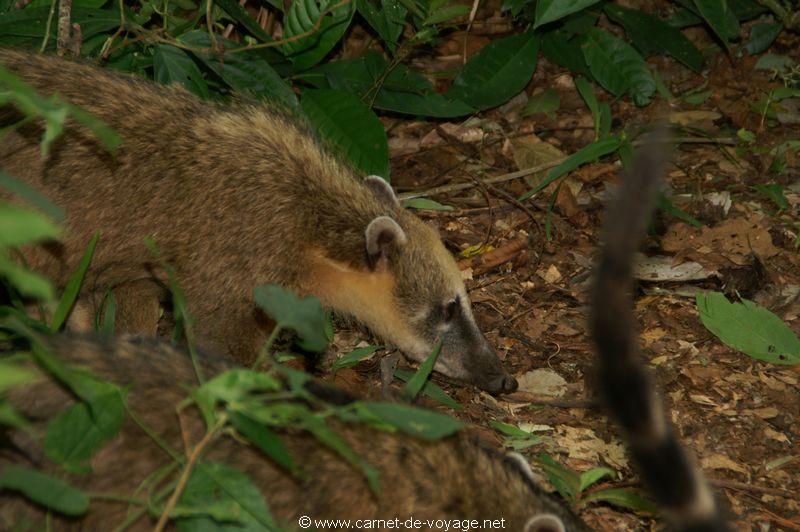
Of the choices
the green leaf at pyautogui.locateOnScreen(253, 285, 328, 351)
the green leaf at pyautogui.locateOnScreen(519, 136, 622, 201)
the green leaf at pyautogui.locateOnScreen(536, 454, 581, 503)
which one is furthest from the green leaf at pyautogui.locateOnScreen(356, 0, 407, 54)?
the green leaf at pyautogui.locateOnScreen(253, 285, 328, 351)

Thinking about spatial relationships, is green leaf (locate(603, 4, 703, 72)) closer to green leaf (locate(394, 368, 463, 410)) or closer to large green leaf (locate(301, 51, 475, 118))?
large green leaf (locate(301, 51, 475, 118))

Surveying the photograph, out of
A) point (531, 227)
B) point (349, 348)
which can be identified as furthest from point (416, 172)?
point (349, 348)

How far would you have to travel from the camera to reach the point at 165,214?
17.1 ft

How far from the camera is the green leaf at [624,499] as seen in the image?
4488 mm

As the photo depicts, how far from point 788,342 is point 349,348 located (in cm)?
249

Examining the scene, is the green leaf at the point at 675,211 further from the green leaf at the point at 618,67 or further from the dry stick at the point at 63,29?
the dry stick at the point at 63,29

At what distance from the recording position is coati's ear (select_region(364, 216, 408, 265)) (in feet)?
17.3

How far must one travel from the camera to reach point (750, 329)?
18.7ft

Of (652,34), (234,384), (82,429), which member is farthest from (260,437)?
(652,34)

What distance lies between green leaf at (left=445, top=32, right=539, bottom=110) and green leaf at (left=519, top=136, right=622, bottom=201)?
0.75 metres

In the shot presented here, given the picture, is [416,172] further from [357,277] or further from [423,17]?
[357,277]

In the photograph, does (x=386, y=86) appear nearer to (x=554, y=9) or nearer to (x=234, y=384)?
(x=554, y=9)

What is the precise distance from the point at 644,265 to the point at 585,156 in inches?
34.9

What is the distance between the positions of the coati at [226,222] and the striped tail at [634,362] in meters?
3.16
